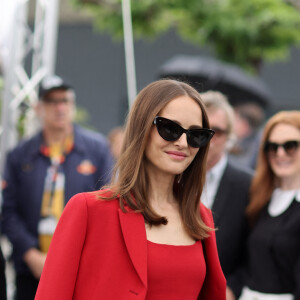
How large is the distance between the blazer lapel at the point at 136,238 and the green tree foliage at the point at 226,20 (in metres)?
8.74

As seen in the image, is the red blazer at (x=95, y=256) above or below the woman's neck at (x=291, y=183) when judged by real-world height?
below

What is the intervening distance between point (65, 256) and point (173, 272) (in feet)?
1.23

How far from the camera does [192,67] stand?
984 cm

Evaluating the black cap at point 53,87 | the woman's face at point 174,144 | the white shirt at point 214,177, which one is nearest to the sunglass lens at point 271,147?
the white shirt at point 214,177

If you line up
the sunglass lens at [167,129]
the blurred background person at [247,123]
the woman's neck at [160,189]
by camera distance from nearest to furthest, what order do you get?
the sunglass lens at [167,129] < the woman's neck at [160,189] < the blurred background person at [247,123]

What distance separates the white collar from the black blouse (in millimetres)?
29

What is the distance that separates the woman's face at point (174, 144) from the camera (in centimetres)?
211

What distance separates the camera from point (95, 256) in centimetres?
Result: 200

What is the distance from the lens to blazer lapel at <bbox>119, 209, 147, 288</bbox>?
1.97m

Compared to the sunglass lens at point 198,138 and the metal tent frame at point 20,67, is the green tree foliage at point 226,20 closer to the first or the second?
the metal tent frame at point 20,67

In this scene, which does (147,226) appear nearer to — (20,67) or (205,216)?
(205,216)

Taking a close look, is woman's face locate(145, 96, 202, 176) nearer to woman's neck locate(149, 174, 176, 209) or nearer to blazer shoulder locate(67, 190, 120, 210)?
woman's neck locate(149, 174, 176, 209)

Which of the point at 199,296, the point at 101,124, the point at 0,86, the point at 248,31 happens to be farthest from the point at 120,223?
the point at 101,124

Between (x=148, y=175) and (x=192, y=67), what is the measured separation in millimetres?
7832
